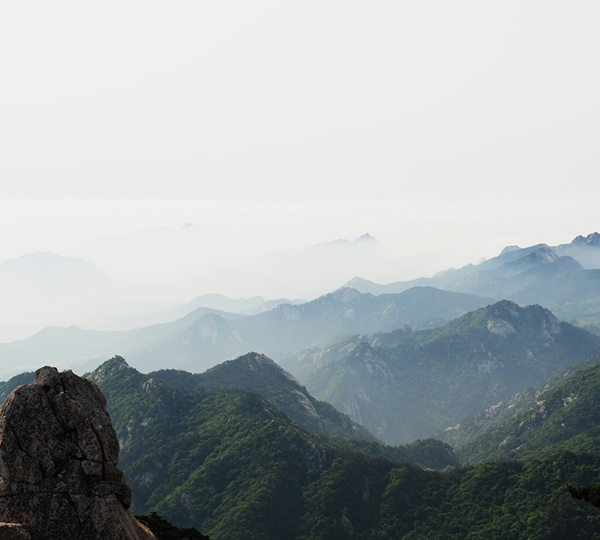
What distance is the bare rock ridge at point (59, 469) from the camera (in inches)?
1500

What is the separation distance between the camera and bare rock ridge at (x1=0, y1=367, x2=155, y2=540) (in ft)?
125

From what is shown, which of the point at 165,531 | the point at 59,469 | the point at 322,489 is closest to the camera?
the point at 59,469

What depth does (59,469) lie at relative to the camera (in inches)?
1586

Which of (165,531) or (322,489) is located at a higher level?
(165,531)

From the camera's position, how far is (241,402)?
19662 centimetres

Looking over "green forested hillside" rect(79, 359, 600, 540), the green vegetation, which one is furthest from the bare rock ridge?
"green forested hillside" rect(79, 359, 600, 540)

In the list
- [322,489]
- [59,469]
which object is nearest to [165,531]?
[59,469]

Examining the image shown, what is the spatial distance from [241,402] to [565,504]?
12779 cm

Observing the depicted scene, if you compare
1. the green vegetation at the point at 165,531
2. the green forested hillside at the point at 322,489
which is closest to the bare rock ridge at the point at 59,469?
the green vegetation at the point at 165,531

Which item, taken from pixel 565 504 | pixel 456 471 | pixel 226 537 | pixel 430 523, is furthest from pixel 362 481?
pixel 565 504

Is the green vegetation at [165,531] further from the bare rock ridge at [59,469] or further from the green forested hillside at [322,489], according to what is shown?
the green forested hillside at [322,489]

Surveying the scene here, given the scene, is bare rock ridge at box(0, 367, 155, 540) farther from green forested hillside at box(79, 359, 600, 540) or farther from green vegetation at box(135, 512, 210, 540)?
green forested hillside at box(79, 359, 600, 540)

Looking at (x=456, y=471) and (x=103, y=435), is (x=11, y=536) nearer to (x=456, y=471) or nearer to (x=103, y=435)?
(x=103, y=435)

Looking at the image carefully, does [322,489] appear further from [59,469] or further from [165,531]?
[59,469]
